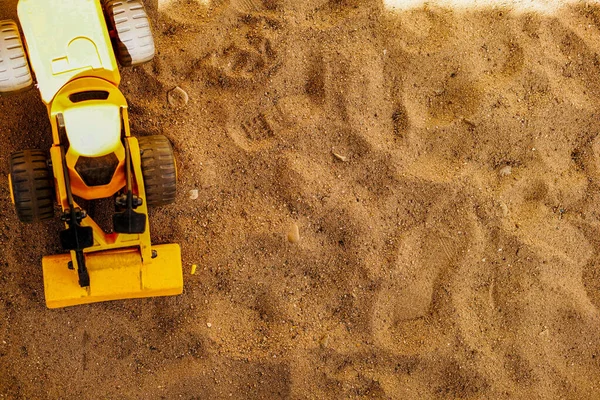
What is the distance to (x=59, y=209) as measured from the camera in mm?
1912

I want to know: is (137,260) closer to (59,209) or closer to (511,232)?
(59,209)

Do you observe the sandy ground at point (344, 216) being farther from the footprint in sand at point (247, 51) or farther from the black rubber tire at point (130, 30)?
the black rubber tire at point (130, 30)

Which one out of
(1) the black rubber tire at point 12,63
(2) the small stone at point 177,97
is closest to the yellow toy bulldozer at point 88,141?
(1) the black rubber tire at point 12,63

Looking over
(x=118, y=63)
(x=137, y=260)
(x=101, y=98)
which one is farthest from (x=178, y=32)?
(x=137, y=260)

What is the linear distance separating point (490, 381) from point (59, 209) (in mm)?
→ 1599

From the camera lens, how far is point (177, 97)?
6.47ft

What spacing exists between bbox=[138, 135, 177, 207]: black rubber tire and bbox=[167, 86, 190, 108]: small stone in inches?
8.5

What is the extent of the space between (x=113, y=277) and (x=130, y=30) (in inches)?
30.2

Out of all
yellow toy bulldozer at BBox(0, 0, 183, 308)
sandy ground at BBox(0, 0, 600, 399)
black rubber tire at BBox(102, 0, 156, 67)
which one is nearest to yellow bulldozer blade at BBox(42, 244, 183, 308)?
yellow toy bulldozer at BBox(0, 0, 183, 308)

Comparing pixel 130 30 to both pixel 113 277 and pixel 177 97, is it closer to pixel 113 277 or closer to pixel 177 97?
pixel 177 97

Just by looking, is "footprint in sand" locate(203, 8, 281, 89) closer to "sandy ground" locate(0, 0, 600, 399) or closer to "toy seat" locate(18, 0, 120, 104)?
"sandy ground" locate(0, 0, 600, 399)

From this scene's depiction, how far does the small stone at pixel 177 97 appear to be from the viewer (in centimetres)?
197

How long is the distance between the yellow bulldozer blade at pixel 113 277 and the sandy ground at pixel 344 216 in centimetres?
12

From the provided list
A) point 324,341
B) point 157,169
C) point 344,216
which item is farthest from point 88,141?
point 324,341
